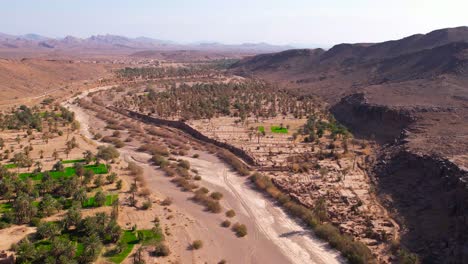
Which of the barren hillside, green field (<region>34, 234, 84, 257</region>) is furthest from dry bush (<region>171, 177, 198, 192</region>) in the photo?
the barren hillside

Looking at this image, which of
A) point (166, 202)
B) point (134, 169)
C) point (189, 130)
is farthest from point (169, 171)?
point (189, 130)

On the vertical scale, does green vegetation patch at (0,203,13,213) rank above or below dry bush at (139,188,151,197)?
above

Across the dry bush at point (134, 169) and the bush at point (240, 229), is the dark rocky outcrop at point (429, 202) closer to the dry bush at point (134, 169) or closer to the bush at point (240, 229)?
the bush at point (240, 229)

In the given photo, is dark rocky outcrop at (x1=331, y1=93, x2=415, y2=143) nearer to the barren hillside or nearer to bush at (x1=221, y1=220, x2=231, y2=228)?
bush at (x1=221, y1=220, x2=231, y2=228)

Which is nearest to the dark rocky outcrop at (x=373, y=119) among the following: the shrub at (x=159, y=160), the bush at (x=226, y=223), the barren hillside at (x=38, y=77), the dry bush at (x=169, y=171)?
the dry bush at (x=169, y=171)

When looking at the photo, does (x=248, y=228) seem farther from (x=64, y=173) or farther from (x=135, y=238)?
(x=64, y=173)

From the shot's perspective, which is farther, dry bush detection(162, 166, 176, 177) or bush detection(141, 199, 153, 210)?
dry bush detection(162, 166, 176, 177)
